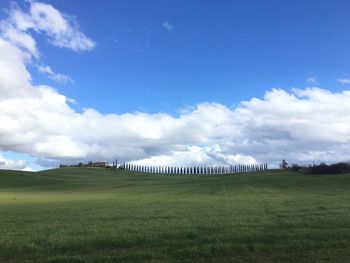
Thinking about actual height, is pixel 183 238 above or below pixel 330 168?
below

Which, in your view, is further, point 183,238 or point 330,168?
point 330,168

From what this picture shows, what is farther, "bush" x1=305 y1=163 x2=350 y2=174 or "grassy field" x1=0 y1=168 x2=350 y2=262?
"bush" x1=305 y1=163 x2=350 y2=174

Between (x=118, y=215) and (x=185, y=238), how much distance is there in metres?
9.47

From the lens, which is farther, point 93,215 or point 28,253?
point 93,215

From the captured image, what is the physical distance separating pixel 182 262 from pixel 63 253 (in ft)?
12.6

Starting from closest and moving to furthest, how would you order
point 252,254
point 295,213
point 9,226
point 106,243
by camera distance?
point 252,254 < point 106,243 < point 9,226 < point 295,213

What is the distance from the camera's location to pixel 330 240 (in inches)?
627

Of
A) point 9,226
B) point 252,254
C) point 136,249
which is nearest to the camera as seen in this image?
point 252,254

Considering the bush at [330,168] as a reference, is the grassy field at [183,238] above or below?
below

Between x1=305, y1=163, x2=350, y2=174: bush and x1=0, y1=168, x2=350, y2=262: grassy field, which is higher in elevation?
x1=305, y1=163, x2=350, y2=174: bush

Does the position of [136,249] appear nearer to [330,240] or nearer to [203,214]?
[330,240]

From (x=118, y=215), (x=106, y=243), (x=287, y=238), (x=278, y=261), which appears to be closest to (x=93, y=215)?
(x=118, y=215)

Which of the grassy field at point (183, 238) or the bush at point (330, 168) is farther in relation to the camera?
the bush at point (330, 168)

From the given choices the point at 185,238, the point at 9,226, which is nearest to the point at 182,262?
the point at 185,238
